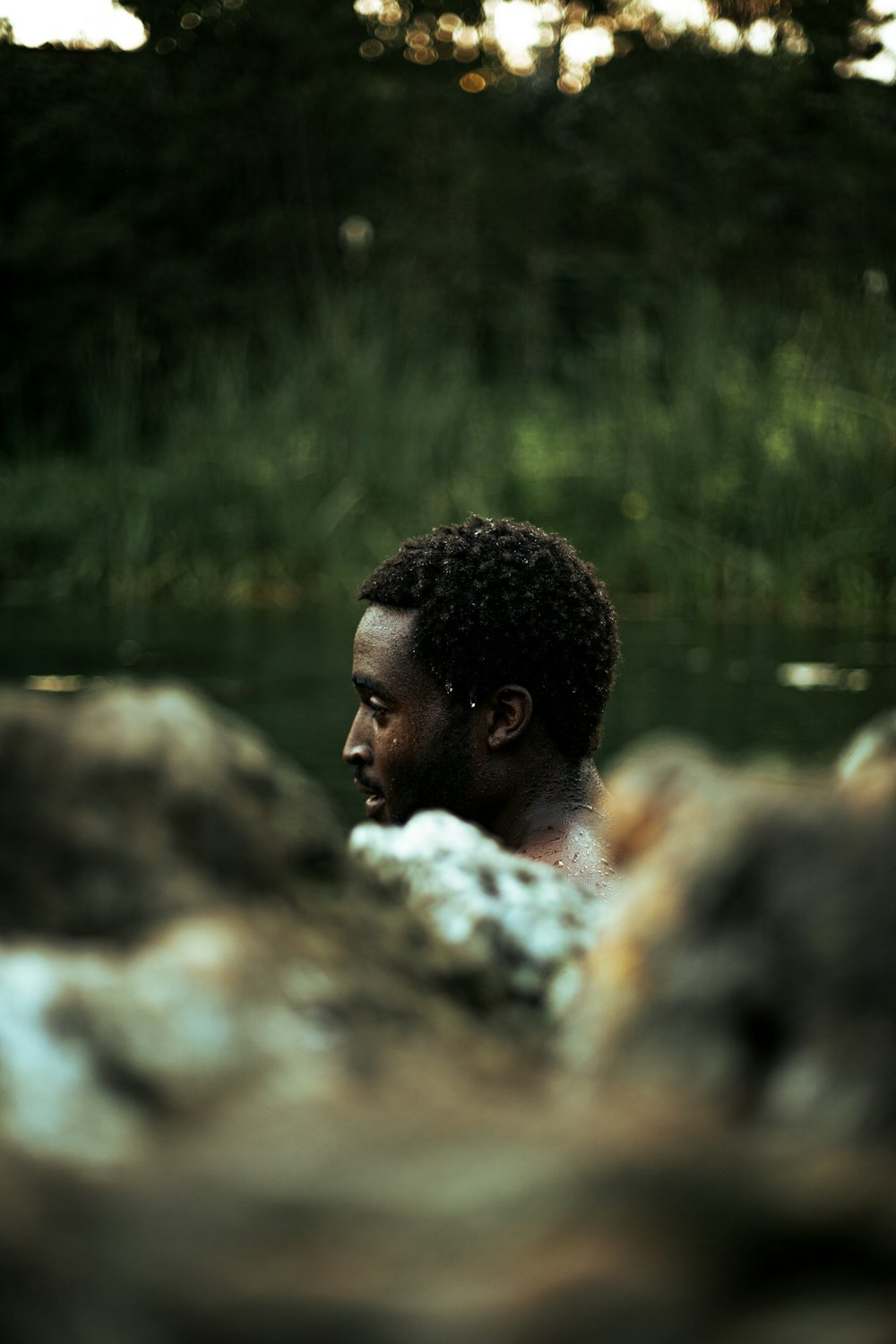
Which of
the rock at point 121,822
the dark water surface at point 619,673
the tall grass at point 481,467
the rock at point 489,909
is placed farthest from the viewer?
the tall grass at point 481,467

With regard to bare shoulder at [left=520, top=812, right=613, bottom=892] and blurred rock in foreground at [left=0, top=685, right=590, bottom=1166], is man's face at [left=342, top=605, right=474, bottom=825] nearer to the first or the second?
bare shoulder at [left=520, top=812, right=613, bottom=892]

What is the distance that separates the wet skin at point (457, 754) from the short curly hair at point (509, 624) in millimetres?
31

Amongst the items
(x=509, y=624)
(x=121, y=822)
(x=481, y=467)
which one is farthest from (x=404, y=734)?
(x=481, y=467)

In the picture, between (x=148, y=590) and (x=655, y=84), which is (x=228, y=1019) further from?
(x=655, y=84)

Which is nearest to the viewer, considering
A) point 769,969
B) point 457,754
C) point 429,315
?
point 769,969

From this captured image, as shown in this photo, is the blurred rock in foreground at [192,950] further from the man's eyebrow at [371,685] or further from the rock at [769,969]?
the man's eyebrow at [371,685]

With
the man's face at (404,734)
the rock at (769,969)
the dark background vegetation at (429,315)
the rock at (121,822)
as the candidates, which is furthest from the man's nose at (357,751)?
the dark background vegetation at (429,315)

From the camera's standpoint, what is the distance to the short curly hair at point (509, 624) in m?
3.17

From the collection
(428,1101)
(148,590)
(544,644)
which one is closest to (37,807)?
(428,1101)

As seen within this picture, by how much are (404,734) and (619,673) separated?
15.1 feet

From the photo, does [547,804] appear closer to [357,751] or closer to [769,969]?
[357,751]

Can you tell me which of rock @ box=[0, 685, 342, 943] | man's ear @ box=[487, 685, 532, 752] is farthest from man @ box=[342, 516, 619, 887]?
rock @ box=[0, 685, 342, 943]

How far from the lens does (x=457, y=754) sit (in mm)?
3160

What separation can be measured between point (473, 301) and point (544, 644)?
1500 cm
